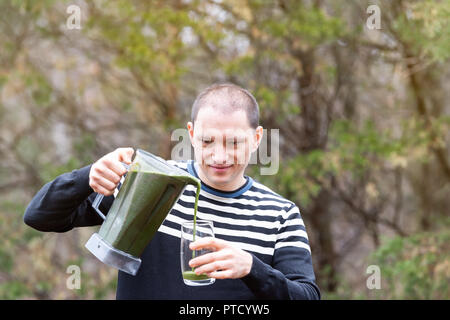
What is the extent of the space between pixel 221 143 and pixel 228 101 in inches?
6.3

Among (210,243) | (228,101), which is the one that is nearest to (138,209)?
(210,243)

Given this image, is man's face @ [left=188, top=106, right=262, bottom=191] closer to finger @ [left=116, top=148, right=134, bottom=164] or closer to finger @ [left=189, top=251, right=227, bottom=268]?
finger @ [left=116, top=148, right=134, bottom=164]

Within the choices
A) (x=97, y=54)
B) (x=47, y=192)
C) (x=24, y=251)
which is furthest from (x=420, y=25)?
(x=24, y=251)

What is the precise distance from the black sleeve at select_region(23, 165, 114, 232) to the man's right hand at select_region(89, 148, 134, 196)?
94 mm

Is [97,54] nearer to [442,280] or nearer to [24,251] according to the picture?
[24,251]

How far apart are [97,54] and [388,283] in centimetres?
407

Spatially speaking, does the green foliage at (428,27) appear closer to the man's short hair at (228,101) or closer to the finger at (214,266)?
the man's short hair at (228,101)

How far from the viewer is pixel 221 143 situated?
192 centimetres

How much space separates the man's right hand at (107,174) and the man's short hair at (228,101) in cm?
41

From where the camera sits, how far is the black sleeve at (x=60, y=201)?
1.83 m

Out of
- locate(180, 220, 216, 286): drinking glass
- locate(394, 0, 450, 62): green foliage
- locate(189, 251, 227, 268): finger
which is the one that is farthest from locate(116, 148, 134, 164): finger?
locate(394, 0, 450, 62): green foliage

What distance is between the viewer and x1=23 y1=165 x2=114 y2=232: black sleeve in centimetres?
183

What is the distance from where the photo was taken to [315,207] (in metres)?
6.52

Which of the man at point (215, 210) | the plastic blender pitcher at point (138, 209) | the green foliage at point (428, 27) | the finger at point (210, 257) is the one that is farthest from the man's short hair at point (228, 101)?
the green foliage at point (428, 27)
